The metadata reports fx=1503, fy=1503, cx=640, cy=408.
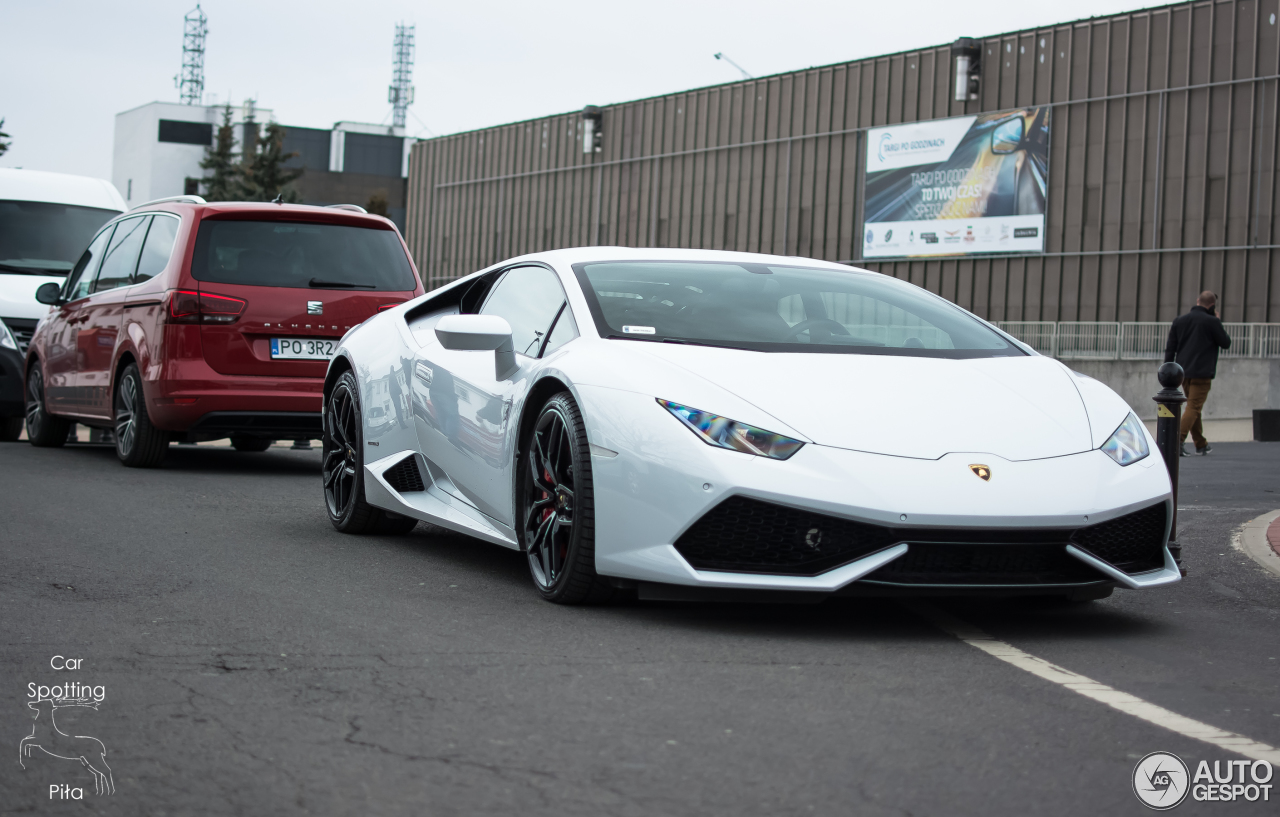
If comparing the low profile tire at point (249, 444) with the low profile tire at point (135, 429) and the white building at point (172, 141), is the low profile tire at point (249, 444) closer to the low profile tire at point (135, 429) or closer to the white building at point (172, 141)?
the low profile tire at point (135, 429)

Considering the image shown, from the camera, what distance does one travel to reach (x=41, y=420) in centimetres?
1234

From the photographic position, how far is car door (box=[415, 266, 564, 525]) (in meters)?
5.43

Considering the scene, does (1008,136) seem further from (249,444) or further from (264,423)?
(264,423)

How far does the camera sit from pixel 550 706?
3514 mm

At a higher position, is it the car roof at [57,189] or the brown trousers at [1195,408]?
the car roof at [57,189]

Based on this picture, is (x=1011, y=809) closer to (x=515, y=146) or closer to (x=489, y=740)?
(x=489, y=740)

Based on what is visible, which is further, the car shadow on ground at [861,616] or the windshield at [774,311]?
the windshield at [774,311]

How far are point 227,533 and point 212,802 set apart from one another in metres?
4.19

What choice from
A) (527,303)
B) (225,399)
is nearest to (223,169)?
(225,399)

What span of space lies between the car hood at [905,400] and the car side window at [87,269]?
7.80 m

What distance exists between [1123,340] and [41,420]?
26.9 metres

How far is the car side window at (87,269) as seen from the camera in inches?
453

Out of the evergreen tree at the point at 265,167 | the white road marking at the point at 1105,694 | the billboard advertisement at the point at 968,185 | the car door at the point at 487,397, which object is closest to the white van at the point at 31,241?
the car door at the point at 487,397

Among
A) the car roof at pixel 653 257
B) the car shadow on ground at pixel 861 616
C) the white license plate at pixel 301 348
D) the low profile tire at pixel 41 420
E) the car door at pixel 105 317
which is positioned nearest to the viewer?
the car shadow on ground at pixel 861 616
